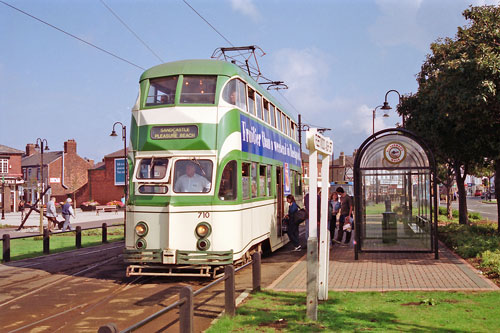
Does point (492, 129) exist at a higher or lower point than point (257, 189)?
higher

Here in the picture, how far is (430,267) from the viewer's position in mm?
12766

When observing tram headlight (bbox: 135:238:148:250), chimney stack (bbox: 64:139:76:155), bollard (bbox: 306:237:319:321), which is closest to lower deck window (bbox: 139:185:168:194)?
tram headlight (bbox: 135:238:148:250)

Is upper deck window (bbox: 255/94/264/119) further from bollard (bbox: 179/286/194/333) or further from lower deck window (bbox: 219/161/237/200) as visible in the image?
bollard (bbox: 179/286/194/333)

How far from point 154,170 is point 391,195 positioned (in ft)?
29.0

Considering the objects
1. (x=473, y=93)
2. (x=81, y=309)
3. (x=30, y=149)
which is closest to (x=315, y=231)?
(x=81, y=309)

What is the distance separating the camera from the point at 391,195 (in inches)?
695

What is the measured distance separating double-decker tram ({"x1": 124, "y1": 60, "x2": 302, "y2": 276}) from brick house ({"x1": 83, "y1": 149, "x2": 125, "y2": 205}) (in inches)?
2452

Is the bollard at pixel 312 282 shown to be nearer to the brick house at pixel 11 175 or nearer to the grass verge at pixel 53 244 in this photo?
the grass verge at pixel 53 244

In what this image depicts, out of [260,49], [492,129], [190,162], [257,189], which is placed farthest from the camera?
[260,49]

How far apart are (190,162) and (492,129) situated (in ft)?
33.2

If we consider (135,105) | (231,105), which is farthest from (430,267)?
(135,105)

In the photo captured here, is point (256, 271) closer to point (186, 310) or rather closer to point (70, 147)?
point (186, 310)

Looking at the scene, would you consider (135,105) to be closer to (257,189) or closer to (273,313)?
(257,189)

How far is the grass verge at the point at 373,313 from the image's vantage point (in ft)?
24.0
